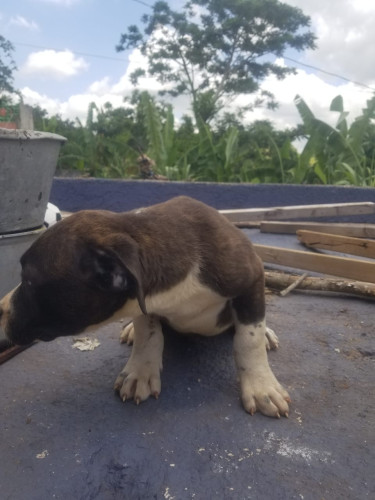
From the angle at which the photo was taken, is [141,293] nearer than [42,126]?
Yes

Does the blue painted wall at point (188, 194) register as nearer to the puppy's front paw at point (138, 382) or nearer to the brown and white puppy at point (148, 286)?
the brown and white puppy at point (148, 286)

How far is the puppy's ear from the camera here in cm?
172

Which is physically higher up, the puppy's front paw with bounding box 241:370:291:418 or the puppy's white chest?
the puppy's white chest

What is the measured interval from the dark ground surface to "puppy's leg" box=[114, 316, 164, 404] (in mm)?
56

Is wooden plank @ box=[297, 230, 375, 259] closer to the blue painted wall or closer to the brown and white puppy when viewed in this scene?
the brown and white puppy

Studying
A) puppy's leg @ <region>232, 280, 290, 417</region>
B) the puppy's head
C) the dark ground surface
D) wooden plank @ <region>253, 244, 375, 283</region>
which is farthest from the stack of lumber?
the puppy's head

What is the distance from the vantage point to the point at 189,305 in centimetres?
212

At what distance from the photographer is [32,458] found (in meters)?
1.82

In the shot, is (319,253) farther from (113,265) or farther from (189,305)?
(113,265)

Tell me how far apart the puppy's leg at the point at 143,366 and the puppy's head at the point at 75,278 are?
0.46 metres

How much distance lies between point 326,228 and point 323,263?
5.17 ft

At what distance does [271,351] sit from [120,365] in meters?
0.84

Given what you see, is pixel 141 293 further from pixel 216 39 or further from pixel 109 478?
pixel 216 39

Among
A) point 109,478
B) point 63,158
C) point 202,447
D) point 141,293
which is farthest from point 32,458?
point 63,158
